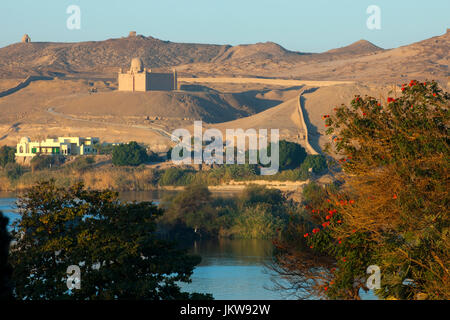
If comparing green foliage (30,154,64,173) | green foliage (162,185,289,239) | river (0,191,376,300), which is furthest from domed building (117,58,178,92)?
river (0,191,376,300)

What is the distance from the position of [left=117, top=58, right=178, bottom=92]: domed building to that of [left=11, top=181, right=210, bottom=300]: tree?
96.6m

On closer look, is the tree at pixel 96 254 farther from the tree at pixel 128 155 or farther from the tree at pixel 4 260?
the tree at pixel 128 155

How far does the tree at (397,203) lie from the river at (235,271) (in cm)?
955

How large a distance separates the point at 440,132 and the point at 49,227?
22.0 feet

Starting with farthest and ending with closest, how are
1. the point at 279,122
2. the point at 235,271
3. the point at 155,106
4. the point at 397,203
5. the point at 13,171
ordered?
the point at 155,106 < the point at 279,122 < the point at 13,171 < the point at 235,271 < the point at 397,203

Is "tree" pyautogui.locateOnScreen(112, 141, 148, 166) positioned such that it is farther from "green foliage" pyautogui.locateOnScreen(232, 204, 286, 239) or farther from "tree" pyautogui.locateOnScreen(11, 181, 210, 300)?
"tree" pyautogui.locateOnScreen(11, 181, 210, 300)

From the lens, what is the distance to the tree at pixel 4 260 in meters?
8.15

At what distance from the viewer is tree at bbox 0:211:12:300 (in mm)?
8148

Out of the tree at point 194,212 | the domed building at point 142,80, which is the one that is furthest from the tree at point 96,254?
the domed building at point 142,80

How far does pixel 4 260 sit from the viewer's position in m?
8.38

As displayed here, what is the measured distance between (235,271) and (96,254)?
16512 millimetres

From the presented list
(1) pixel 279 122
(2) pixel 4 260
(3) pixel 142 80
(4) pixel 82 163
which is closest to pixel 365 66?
(3) pixel 142 80

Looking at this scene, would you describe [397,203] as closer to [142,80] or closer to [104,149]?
[104,149]

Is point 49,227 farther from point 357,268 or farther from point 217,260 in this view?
point 217,260
